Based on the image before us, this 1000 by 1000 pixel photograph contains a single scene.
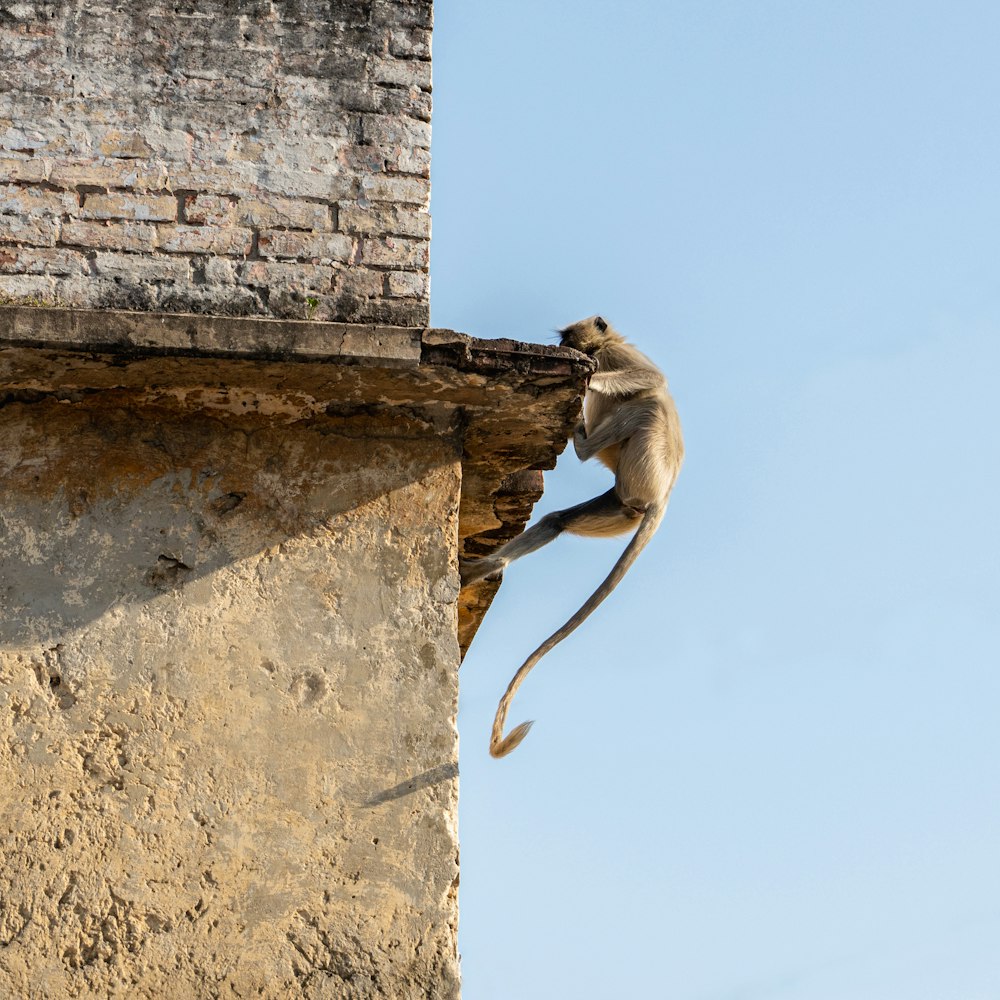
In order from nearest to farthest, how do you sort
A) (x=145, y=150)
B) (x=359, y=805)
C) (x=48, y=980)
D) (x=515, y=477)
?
1. (x=48, y=980)
2. (x=359, y=805)
3. (x=145, y=150)
4. (x=515, y=477)

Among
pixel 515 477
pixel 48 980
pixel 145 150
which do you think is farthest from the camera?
pixel 515 477

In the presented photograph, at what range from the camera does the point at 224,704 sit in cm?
422

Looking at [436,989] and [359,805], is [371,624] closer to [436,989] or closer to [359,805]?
[359,805]

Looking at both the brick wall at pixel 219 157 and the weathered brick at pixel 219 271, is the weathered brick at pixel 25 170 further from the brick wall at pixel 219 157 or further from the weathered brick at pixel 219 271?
the weathered brick at pixel 219 271

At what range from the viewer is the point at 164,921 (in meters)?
3.98

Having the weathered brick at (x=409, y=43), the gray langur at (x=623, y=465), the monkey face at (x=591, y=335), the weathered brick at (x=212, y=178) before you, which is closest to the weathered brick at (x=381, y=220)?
the weathered brick at (x=212, y=178)

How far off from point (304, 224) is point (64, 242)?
718 mm

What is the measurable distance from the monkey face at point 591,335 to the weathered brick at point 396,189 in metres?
2.28

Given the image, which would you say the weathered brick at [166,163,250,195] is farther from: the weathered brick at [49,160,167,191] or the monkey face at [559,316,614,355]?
the monkey face at [559,316,614,355]

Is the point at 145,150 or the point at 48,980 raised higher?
the point at 145,150

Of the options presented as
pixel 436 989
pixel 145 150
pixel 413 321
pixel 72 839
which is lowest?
pixel 436 989

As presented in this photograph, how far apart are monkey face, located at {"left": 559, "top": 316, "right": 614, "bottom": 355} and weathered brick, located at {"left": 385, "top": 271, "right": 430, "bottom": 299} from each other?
92.1 inches

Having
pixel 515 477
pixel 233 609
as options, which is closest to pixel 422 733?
pixel 233 609

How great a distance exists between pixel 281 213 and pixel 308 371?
578 mm
